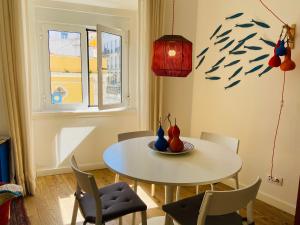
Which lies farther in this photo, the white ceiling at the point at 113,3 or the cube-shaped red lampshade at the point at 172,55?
the white ceiling at the point at 113,3

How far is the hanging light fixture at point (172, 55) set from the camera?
1877 millimetres

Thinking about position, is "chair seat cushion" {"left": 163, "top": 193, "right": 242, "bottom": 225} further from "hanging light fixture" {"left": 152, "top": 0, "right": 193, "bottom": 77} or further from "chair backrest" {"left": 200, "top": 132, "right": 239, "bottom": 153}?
"hanging light fixture" {"left": 152, "top": 0, "right": 193, "bottom": 77}

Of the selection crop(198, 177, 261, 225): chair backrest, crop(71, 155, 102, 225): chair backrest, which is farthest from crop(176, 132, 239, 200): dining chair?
crop(71, 155, 102, 225): chair backrest

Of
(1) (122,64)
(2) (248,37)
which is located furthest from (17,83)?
(2) (248,37)

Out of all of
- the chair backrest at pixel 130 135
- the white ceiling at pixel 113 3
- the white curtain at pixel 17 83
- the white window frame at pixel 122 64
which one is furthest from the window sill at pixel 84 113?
the white ceiling at pixel 113 3

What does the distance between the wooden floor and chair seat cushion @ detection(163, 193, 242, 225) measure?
896 mm

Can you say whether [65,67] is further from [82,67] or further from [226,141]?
[226,141]

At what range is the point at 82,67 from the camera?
11.2 ft

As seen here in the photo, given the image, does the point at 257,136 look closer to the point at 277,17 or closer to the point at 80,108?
the point at 277,17

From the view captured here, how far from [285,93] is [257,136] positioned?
0.54 metres

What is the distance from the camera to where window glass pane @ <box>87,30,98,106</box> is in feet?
11.3

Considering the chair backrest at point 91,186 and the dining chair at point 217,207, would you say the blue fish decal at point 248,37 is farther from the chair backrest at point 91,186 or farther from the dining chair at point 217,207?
the chair backrest at point 91,186

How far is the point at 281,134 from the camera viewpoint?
98.8 inches

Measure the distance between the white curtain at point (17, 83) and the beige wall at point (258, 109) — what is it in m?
2.09
